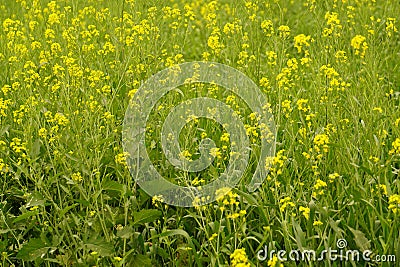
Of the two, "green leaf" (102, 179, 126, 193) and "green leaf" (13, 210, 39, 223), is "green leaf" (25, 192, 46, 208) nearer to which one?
"green leaf" (13, 210, 39, 223)

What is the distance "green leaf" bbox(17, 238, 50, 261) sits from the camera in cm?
296

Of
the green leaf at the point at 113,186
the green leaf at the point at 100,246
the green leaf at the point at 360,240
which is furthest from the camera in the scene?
the green leaf at the point at 113,186

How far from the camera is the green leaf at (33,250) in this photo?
2957 millimetres

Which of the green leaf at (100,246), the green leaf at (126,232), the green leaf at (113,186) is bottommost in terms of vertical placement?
the green leaf at (100,246)

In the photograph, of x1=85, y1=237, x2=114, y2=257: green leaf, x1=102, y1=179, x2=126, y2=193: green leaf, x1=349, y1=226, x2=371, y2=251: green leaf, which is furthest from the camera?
x1=102, y1=179, x2=126, y2=193: green leaf

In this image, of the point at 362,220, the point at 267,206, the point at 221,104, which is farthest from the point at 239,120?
the point at 362,220

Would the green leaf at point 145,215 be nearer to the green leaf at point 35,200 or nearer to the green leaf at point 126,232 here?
the green leaf at point 126,232

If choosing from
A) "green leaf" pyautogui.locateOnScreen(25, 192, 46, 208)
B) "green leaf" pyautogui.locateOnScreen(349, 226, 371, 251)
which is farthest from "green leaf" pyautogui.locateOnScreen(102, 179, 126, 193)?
"green leaf" pyautogui.locateOnScreen(349, 226, 371, 251)

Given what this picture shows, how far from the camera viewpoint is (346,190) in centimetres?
301

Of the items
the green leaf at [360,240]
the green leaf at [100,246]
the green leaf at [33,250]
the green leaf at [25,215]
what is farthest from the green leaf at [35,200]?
the green leaf at [360,240]

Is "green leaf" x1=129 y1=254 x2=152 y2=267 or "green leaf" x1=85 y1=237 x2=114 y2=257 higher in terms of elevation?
"green leaf" x1=85 y1=237 x2=114 y2=257

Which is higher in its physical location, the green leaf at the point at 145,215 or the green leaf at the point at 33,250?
the green leaf at the point at 145,215

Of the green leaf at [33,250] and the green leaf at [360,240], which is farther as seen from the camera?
the green leaf at [33,250]

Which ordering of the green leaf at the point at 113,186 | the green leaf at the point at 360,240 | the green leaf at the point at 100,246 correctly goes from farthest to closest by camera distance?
the green leaf at the point at 113,186
the green leaf at the point at 100,246
the green leaf at the point at 360,240
